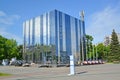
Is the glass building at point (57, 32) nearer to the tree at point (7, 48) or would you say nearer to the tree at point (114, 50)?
the tree at point (7, 48)

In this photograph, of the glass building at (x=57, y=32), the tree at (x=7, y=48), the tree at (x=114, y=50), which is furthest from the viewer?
the tree at (x=7, y=48)

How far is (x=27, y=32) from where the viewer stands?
286ft

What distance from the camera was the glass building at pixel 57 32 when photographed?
2985 inches

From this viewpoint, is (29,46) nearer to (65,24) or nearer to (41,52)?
(41,52)

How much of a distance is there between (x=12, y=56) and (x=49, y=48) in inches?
1270

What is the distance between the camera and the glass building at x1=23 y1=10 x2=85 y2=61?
75.8 meters

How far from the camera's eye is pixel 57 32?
76.3 meters

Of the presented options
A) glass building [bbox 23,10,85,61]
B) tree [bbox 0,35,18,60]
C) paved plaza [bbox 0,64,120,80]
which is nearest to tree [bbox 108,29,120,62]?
glass building [bbox 23,10,85,61]

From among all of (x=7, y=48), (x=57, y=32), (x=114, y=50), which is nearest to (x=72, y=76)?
(x=57, y=32)

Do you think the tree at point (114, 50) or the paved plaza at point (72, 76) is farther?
the tree at point (114, 50)

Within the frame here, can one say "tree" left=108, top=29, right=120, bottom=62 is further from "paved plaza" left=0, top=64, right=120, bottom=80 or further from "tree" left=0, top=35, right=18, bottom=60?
"paved plaza" left=0, top=64, right=120, bottom=80

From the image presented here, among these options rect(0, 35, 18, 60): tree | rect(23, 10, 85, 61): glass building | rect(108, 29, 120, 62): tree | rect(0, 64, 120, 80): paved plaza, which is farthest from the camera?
rect(0, 35, 18, 60): tree

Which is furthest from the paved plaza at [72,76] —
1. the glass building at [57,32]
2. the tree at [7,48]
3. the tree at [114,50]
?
the tree at [7,48]

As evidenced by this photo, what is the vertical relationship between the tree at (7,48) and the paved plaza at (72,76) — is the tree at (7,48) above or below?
above
